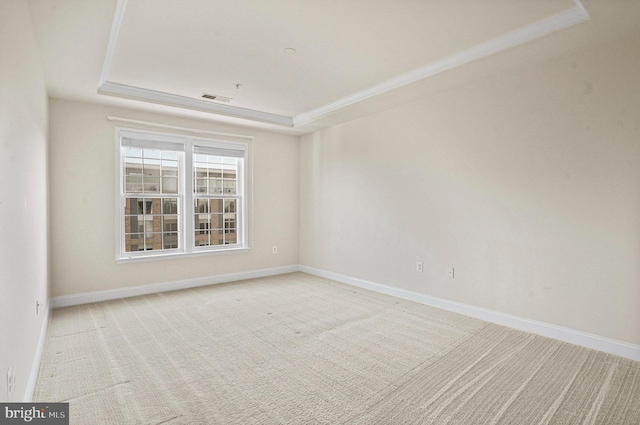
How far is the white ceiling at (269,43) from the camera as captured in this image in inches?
93.4

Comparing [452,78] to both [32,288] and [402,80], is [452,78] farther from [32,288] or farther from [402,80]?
[32,288]

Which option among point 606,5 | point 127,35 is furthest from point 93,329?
point 606,5

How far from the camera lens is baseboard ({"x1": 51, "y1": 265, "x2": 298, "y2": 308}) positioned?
410 cm

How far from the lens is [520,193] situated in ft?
11.0

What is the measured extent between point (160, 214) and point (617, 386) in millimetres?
4983

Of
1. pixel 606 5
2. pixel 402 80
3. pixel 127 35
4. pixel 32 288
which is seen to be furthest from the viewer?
pixel 402 80

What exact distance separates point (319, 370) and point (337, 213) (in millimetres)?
3083

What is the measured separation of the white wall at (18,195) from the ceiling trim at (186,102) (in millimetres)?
1021

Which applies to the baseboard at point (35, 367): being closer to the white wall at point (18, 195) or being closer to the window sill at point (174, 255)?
the white wall at point (18, 195)

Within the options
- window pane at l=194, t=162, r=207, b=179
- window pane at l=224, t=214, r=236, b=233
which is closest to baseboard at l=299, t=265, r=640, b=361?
window pane at l=224, t=214, r=236, b=233

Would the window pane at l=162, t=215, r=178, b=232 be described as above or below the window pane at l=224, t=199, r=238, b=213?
below

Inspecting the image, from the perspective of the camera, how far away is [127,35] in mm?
2727

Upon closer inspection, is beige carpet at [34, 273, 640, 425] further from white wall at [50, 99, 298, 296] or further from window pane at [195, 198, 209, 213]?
window pane at [195, 198, 209, 213]

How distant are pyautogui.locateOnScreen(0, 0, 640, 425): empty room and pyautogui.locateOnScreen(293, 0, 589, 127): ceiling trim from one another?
0.02 meters
